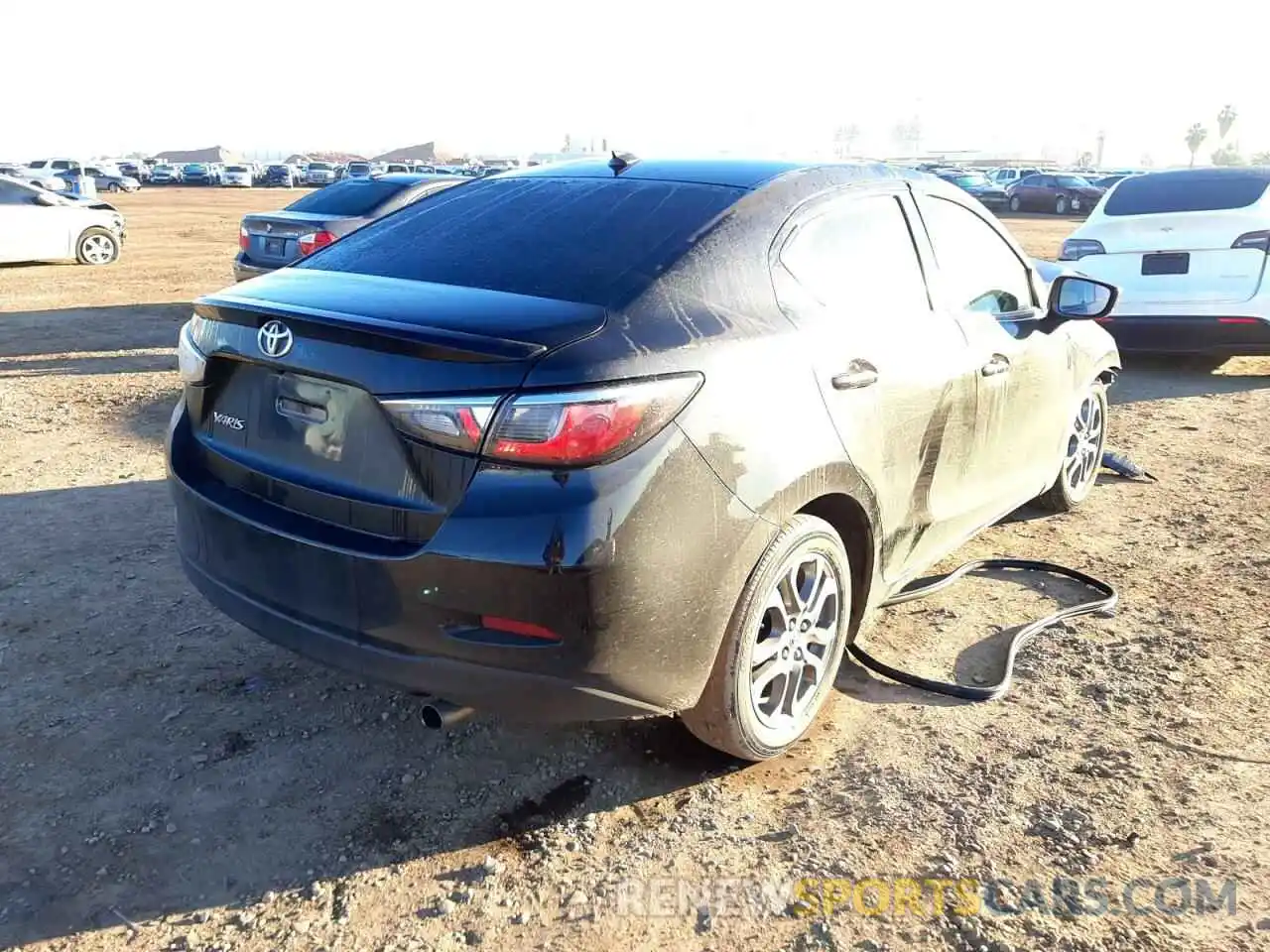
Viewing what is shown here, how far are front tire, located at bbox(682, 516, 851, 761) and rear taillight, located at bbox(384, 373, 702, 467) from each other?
0.62 meters

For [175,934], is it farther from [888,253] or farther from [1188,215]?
[1188,215]

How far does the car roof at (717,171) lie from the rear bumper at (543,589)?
119 cm

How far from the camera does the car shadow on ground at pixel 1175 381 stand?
323 inches

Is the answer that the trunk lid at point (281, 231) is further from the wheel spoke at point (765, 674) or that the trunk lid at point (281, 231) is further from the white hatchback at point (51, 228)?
the white hatchback at point (51, 228)

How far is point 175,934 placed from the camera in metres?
2.43

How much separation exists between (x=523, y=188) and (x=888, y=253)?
1.25 metres

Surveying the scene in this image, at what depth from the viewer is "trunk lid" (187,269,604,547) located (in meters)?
2.40

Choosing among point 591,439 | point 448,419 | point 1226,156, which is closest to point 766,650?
point 591,439

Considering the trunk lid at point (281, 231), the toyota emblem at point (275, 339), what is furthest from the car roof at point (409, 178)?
the toyota emblem at point (275, 339)

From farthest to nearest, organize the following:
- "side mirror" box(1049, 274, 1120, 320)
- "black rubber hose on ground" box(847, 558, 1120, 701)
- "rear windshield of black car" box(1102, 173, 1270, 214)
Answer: "rear windshield of black car" box(1102, 173, 1270, 214) → "side mirror" box(1049, 274, 1120, 320) → "black rubber hose on ground" box(847, 558, 1120, 701)

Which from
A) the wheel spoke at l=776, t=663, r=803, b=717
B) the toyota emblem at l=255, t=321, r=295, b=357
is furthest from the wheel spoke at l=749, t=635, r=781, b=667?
the toyota emblem at l=255, t=321, r=295, b=357

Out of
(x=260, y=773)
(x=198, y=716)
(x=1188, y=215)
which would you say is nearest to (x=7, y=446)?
(x=198, y=716)

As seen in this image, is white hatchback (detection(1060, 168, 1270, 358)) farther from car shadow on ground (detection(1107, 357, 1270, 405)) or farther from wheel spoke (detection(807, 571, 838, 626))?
wheel spoke (detection(807, 571, 838, 626))

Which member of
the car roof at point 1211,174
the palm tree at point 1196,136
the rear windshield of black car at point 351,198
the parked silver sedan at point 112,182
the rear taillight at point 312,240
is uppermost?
the palm tree at point 1196,136
